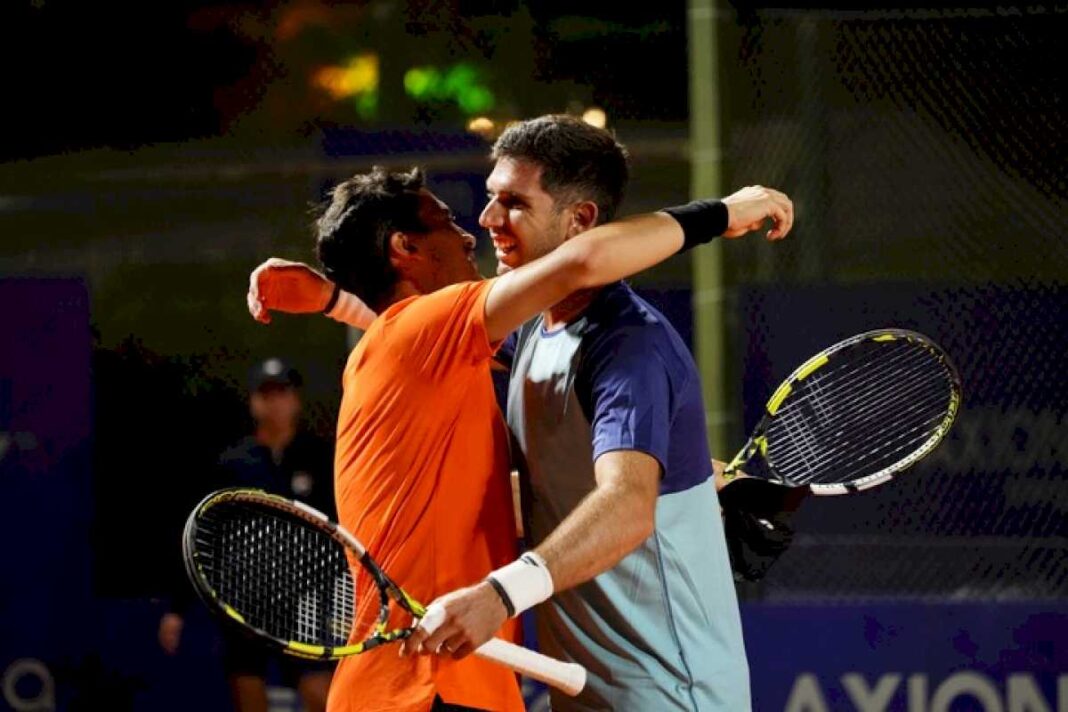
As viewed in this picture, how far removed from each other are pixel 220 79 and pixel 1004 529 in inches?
140

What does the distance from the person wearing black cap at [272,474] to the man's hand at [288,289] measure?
7.31 feet

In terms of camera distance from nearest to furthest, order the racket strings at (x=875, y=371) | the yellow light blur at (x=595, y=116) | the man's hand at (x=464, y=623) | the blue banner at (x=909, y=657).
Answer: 1. the man's hand at (x=464, y=623)
2. the racket strings at (x=875, y=371)
3. the blue banner at (x=909, y=657)
4. the yellow light blur at (x=595, y=116)

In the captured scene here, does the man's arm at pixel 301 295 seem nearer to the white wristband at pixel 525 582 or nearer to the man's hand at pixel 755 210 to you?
the man's hand at pixel 755 210

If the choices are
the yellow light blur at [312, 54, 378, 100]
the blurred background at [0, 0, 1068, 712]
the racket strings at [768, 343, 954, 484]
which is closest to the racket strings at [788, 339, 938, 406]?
the racket strings at [768, 343, 954, 484]

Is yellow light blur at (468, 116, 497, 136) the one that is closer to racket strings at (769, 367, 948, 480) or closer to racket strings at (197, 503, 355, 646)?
racket strings at (769, 367, 948, 480)

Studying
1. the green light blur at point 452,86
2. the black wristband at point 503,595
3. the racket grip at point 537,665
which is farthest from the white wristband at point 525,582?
the green light blur at point 452,86

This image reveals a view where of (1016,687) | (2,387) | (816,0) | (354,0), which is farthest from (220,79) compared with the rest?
(1016,687)

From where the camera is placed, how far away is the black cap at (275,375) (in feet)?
21.3

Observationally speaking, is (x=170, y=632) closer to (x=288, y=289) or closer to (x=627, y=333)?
(x=288, y=289)

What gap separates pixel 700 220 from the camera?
3.26 meters

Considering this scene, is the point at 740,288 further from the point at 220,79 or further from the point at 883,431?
the point at 220,79

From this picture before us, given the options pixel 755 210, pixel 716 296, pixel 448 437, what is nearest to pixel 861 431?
pixel 716 296

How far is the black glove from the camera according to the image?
3672 mm

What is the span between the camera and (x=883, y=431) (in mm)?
5145
